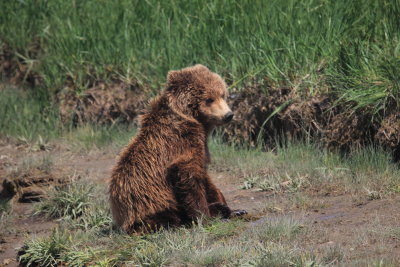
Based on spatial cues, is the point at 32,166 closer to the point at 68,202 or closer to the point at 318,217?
the point at 68,202

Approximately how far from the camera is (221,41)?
9648 mm

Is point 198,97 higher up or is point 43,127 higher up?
point 198,97

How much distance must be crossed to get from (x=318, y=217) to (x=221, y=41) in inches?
157

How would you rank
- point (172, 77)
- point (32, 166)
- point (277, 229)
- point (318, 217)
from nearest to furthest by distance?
point (277, 229)
point (318, 217)
point (172, 77)
point (32, 166)

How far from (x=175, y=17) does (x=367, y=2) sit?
271cm

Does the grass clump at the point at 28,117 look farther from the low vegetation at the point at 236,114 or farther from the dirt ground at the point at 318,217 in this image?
the dirt ground at the point at 318,217

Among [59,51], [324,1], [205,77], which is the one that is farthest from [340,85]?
[59,51]

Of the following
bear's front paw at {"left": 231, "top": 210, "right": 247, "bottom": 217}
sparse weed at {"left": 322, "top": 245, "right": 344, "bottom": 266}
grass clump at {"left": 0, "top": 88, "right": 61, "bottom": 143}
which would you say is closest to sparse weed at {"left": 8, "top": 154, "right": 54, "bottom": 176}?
grass clump at {"left": 0, "top": 88, "right": 61, "bottom": 143}

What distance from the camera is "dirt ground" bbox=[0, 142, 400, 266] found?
5.20 meters

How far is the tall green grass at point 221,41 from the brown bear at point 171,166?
2026 millimetres

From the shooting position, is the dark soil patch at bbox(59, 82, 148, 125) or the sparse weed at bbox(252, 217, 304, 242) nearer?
the sparse weed at bbox(252, 217, 304, 242)

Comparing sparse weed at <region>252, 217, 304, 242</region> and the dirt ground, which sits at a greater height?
sparse weed at <region>252, 217, 304, 242</region>

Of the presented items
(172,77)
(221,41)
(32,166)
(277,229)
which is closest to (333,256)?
(277,229)

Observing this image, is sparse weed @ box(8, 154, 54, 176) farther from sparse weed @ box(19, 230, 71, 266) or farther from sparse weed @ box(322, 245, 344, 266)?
sparse weed @ box(322, 245, 344, 266)
